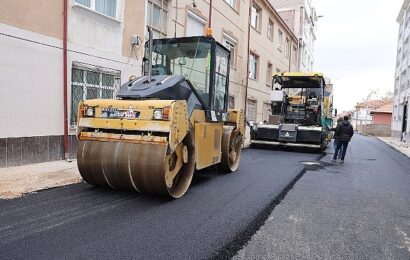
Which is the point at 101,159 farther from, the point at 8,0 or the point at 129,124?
the point at 8,0

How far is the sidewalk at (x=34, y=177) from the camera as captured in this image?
5504 mm

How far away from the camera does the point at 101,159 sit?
5.35m

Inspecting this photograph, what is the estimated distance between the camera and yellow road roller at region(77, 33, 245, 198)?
512cm

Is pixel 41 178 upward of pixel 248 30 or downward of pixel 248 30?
downward

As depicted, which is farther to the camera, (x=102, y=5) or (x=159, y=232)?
(x=102, y=5)

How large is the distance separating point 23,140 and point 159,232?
4.65 m

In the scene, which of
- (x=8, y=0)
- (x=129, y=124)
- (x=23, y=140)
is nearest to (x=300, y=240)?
(x=129, y=124)

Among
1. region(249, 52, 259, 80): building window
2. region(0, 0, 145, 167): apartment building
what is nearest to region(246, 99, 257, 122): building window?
Answer: region(249, 52, 259, 80): building window

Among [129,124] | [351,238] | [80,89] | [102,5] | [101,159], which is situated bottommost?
[351,238]

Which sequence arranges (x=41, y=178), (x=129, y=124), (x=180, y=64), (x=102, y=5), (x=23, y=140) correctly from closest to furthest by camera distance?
(x=129, y=124)
(x=41, y=178)
(x=180, y=64)
(x=23, y=140)
(x=102, y=5)

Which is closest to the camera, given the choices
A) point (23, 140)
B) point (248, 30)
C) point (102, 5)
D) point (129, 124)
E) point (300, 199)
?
point (129, 124)

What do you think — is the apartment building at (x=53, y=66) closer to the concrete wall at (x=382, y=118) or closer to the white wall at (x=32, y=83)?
the white wall at (x=32, y=83)

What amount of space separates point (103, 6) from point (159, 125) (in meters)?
5.71

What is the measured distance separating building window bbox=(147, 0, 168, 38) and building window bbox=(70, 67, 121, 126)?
223 cm
